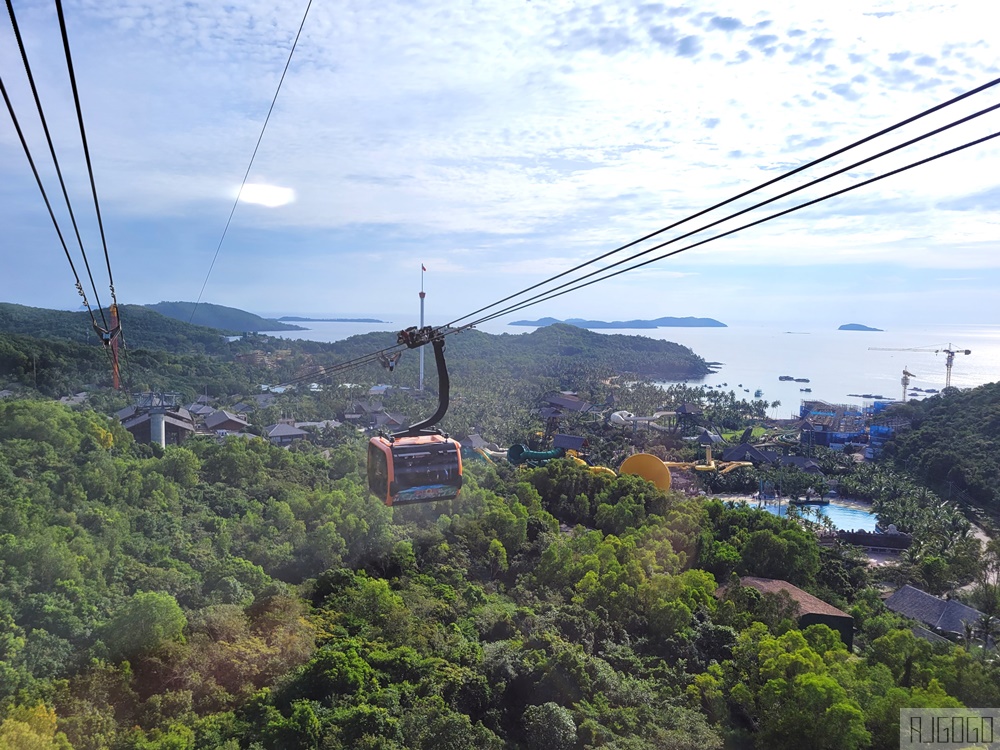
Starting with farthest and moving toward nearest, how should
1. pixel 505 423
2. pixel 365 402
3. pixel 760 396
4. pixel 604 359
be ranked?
pixel 604 359 < pixel 760 396 < pixel 365 402 < pixel 505 423

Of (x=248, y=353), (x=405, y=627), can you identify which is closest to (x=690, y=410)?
(x=405, y=627)

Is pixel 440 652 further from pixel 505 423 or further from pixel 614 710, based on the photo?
pixel 505 423

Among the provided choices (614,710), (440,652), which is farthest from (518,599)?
(614,710)

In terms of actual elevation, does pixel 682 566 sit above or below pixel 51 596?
below

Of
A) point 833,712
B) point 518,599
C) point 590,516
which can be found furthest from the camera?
point 590,516

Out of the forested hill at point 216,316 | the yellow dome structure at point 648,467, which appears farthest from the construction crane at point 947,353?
the forested hill at point 216,316

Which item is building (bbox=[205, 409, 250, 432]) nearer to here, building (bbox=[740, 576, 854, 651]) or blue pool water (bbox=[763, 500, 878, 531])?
blue pool water (bbox=[763, 500, 878, 531])
